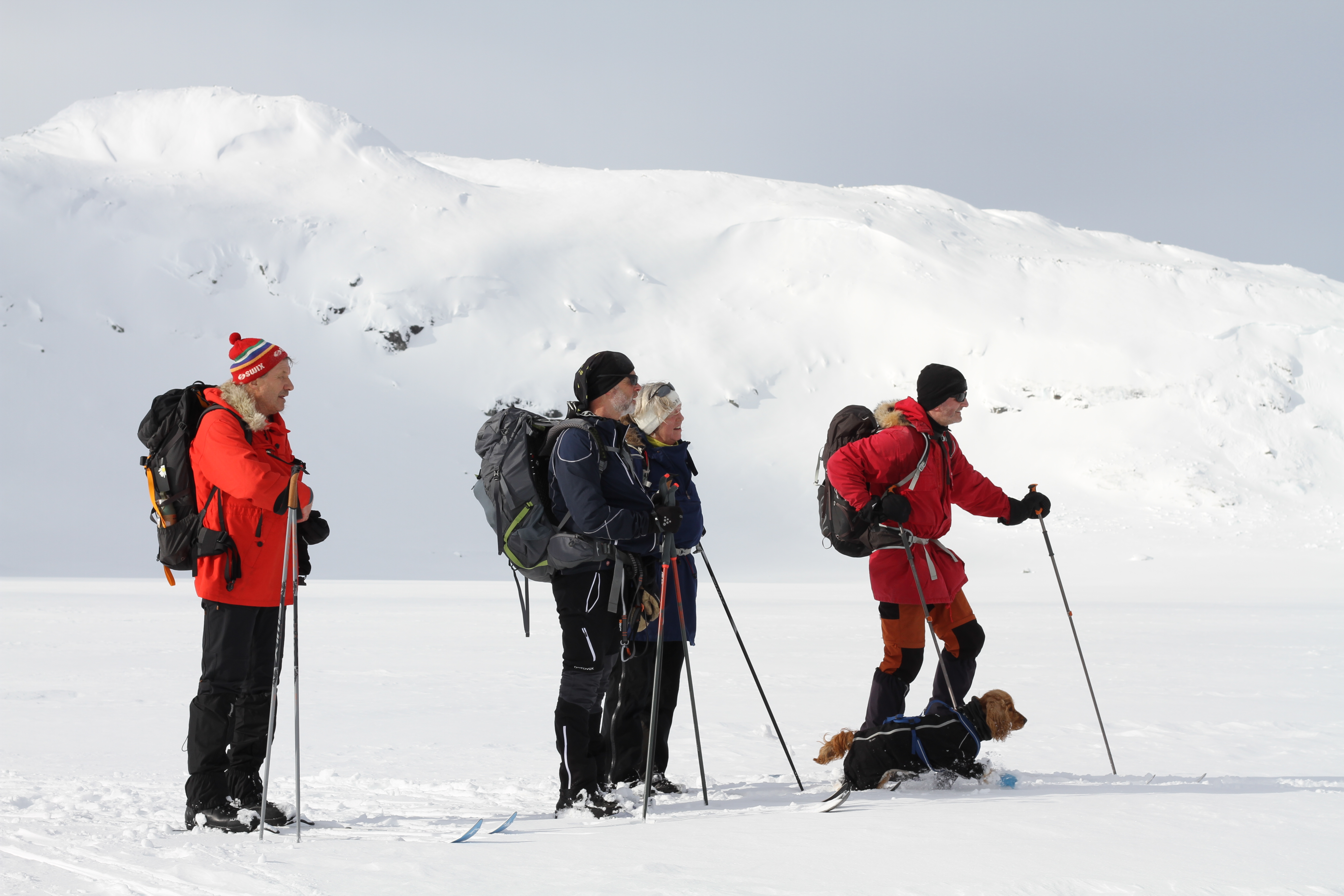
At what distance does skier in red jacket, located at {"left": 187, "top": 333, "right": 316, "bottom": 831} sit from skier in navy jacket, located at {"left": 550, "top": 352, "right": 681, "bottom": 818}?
932 millimetres

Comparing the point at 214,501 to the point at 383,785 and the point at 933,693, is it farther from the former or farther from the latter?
the point at 933,693

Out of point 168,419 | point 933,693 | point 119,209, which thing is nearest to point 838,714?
point 933,693

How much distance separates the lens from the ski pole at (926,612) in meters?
4.30

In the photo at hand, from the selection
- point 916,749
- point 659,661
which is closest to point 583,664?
point 659,661

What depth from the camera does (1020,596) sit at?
18.5m

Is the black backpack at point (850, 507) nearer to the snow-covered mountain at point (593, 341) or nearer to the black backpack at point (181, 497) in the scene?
the black backpack at point (181, 497)

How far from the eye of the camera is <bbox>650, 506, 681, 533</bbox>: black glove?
12.7 feet

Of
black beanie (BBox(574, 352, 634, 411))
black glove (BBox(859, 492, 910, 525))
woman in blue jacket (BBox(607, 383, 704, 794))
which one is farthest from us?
woman in blue jacket (BBox(607, 383, 704, 794))

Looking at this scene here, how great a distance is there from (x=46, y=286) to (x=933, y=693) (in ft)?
159

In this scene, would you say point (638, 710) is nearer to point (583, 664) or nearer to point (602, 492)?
point (583, 664)

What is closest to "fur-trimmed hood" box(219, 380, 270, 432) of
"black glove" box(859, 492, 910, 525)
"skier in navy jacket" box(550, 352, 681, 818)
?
"skier in navy jacket" box(550, 352, 681, 818)

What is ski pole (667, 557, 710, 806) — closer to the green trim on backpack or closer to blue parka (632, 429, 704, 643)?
blue parka (632, 429, 704, 643)

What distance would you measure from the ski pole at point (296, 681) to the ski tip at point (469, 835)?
52 centimetres

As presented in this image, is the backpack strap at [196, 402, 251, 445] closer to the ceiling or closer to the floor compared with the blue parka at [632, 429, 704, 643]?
closer to the ceiling
